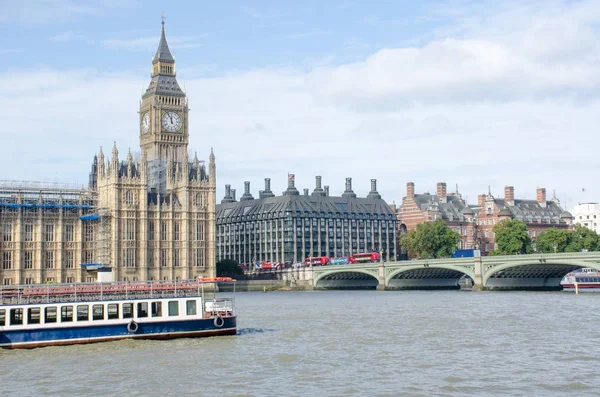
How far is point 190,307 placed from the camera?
159ft

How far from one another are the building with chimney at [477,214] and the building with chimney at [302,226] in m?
4.93

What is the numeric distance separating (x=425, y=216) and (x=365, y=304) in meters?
82.8

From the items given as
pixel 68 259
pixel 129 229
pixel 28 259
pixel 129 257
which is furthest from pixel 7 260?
pixel 129 229

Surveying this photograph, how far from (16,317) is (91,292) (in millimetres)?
4504

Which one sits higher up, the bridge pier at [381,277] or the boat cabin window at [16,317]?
the bridge pier at [381,277]

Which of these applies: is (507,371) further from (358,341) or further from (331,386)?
(358,341)

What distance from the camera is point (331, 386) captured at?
34.9m

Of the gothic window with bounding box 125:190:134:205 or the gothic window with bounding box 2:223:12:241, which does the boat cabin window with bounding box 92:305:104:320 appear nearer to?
the gothic window with bounding box 2:223:12:241

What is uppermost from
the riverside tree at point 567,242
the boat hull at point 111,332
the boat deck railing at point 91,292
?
the riverside tree at point 567,242

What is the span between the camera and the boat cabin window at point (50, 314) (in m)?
45.8

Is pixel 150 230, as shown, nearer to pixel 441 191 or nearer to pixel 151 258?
pixel 151 258

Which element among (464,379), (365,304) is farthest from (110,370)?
(365,304)

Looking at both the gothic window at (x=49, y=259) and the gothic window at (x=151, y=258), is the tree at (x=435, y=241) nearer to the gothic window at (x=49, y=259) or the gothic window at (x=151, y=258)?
the gothic window at (x=151, y=258)

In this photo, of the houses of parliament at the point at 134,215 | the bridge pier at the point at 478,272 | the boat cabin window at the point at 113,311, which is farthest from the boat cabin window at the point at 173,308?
the houses of parliament at the point at 134,215
